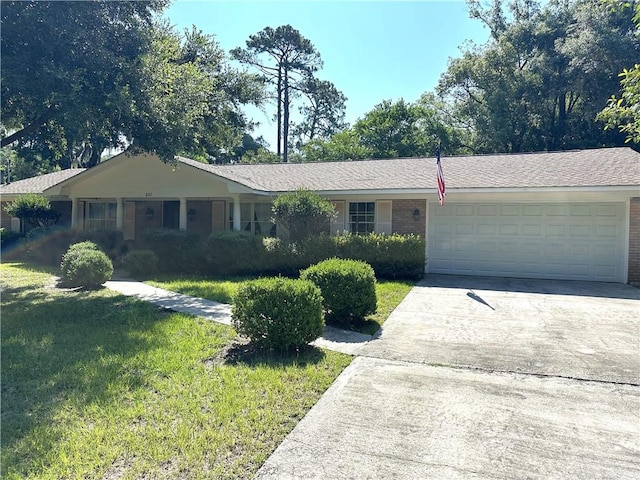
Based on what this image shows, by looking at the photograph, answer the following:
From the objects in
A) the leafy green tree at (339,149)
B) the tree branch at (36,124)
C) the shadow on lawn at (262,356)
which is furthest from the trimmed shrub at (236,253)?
the leafy green tree at (339,149)

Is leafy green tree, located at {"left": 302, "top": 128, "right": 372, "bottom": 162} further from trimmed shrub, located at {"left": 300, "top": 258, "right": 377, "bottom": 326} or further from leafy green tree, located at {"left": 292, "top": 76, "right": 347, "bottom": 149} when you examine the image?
trimmed shrub, located at {"left": 300, "top": 258, "right": 377, "bottom": 326}

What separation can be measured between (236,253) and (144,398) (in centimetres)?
832

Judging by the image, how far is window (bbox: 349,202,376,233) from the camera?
14.0 metres

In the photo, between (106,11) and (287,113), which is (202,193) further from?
(287,113)

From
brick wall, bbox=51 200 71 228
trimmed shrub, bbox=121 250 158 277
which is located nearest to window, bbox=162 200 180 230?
brick wall, bbox=51 200 71 228

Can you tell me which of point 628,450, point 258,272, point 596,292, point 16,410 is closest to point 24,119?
point 258,272

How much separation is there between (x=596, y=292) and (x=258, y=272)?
8.82 meters

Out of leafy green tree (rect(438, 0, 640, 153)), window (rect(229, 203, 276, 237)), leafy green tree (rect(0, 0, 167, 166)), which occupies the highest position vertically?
leafy green tree (rect(438, 0, 640, 153))

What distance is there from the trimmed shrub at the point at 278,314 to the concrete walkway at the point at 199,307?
51 cm

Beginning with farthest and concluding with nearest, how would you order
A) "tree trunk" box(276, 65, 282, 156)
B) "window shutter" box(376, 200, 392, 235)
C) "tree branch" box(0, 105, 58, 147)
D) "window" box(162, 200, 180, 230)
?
"tree trunk" box(276, 65, 282, 156) < "window" box(162, 200, 180, 230) < "window shutter" box(376, 200, 392, 235) < "tree branch" box(0, 105, 58, 147)

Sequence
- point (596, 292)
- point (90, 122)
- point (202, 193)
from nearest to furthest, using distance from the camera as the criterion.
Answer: point (90, 122)
point (596, 292)
point (202, 193)

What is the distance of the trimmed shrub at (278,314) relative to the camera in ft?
18.0

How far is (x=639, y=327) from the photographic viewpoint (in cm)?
703

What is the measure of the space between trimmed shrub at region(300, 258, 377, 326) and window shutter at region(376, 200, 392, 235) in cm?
671
